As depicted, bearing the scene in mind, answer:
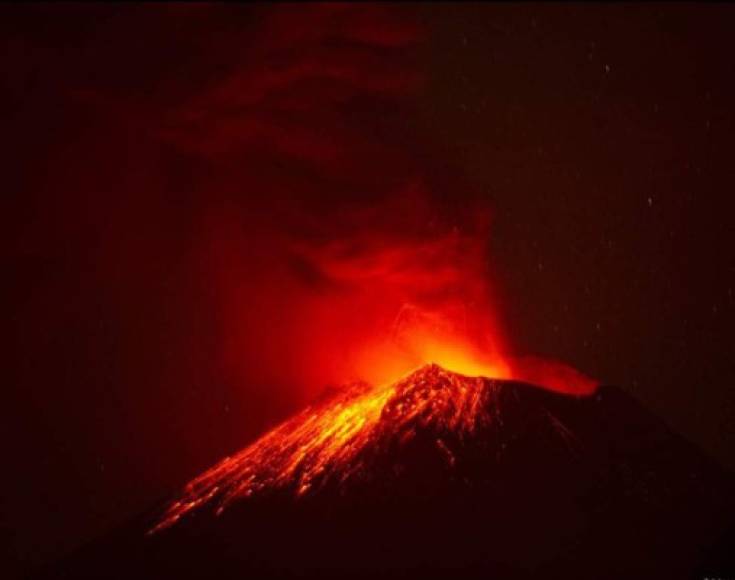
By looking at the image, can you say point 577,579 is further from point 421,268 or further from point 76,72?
point 76,72

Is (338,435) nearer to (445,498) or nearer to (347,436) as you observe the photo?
(347,436)

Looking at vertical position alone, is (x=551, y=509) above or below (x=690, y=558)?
above

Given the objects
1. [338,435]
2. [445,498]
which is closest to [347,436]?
[338,435]

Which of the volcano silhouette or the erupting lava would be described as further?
the erupting lava

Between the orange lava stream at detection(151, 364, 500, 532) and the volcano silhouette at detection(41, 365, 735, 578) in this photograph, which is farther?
the orange lava stream at detection(151, 364, 500, 532)

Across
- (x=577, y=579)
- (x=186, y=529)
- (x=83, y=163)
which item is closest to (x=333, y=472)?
(x=186, y=529)
